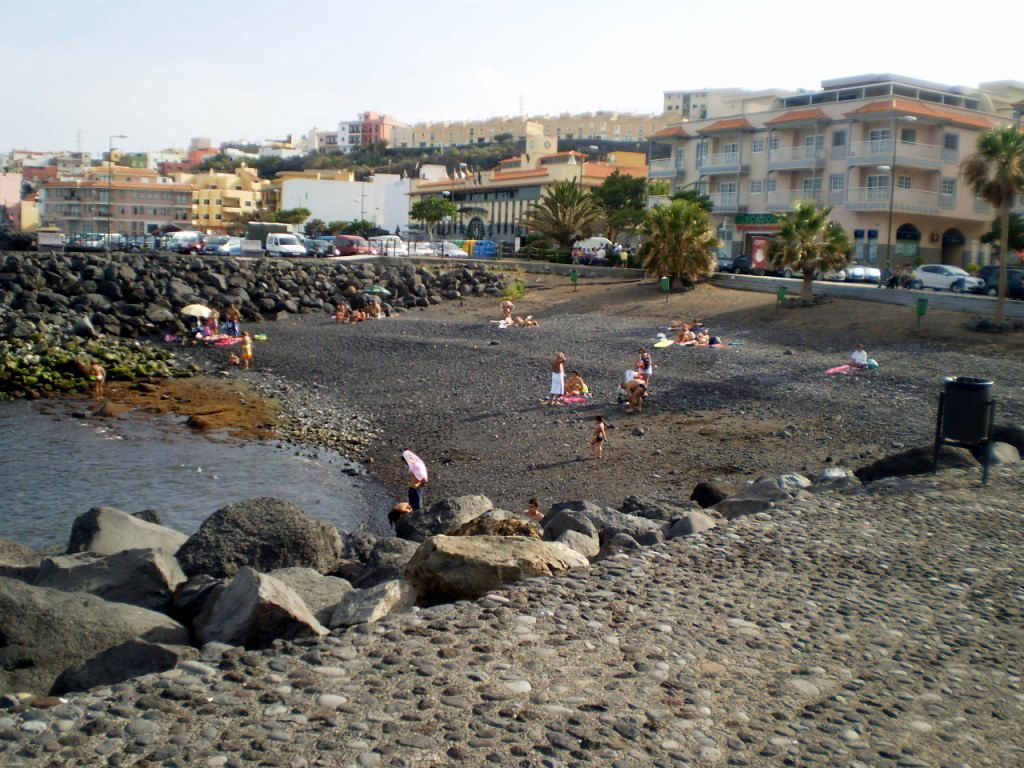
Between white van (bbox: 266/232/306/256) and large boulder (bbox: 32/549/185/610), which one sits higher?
white van (bbox: 266/232/306/256)

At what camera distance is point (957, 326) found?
29.5 meters

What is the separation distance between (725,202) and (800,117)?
23.5ft

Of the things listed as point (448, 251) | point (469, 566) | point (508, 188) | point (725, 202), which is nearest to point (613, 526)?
point (469, 566)

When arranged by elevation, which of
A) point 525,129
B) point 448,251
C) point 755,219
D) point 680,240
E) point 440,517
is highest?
point 525,129

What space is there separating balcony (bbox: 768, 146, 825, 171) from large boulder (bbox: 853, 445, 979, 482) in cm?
4320

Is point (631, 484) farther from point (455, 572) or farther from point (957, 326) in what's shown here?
point (957, 326)

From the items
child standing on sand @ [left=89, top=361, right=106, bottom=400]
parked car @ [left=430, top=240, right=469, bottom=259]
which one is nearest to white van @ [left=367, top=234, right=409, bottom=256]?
parked car @ [left=430, top=240, right=469, bottom=259]

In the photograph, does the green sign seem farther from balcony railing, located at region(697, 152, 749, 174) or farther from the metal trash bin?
the metal trash bin

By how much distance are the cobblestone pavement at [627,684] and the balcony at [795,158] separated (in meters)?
48.1

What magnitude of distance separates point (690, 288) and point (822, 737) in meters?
35.7

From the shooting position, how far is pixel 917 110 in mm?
49156

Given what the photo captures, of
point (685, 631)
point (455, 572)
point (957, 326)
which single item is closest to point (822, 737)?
point (685, 631)

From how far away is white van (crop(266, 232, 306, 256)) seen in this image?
187 feet

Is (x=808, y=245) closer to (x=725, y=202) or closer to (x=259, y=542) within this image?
(x=725, y=202)
